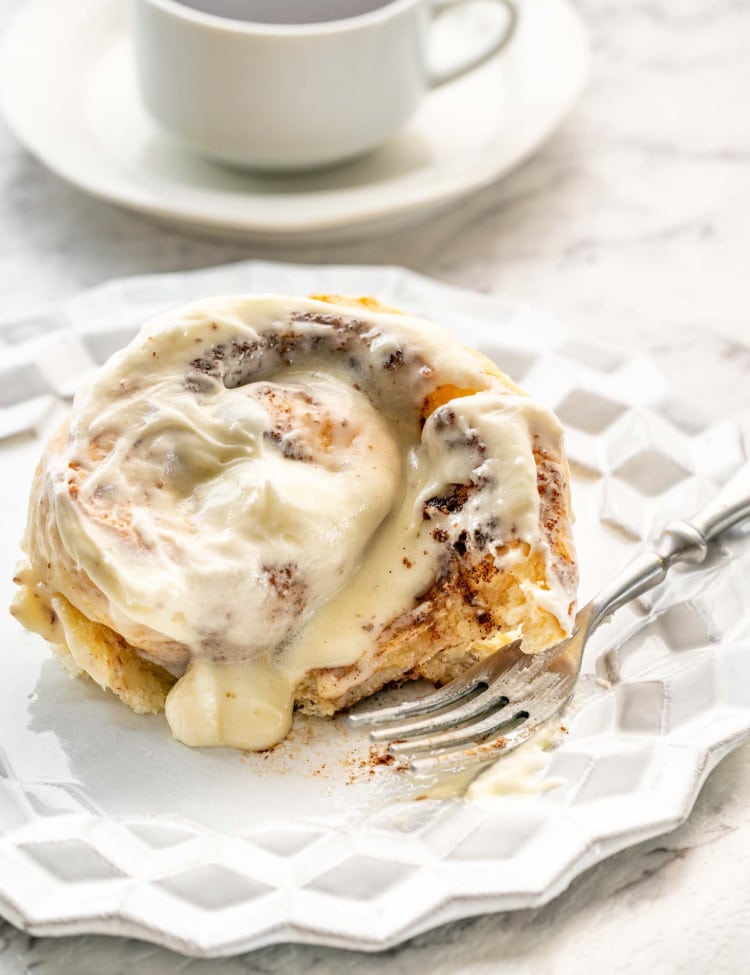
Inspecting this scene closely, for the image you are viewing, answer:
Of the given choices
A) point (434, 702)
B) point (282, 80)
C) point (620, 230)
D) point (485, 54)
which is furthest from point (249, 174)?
point (434, 702)

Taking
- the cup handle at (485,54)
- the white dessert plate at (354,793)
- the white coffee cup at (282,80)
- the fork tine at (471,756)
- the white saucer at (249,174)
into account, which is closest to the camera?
the white dessert plate at (354,793)

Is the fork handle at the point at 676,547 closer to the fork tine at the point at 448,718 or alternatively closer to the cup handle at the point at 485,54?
the fork tine at the point at 448,718

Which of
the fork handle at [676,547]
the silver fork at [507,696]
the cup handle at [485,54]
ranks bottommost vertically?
the fork handle at [676,547]

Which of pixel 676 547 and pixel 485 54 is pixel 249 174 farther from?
pixel 676 547

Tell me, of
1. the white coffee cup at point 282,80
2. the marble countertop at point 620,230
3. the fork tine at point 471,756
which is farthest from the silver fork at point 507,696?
the white coffee cup at point 282,80

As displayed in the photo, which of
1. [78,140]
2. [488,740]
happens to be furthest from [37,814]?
[78,140]

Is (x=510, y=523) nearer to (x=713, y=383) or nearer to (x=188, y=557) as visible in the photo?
(x=188, y=557)
